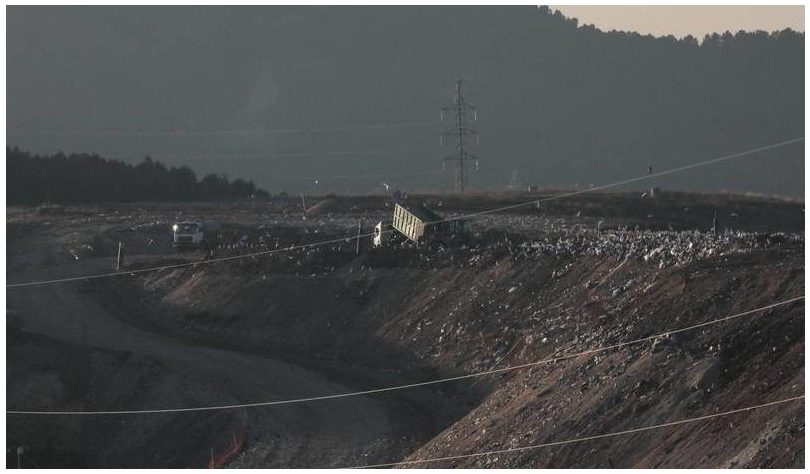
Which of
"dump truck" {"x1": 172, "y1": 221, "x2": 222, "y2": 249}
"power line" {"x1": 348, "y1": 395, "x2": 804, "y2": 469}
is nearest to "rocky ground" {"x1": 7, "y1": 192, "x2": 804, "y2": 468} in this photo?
"power line" {"x1": 348, "y1": 395, "x2": 804, "y2": 469}

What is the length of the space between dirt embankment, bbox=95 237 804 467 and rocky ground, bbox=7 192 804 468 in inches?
2.7

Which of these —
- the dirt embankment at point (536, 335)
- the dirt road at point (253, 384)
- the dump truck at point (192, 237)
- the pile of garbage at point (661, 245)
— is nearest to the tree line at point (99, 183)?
the dump truck at point (192, 237)

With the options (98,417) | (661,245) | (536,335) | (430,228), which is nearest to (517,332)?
(536,335)

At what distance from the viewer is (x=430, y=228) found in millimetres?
60375

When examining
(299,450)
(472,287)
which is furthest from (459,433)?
(472,287)

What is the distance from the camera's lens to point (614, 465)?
111 ft

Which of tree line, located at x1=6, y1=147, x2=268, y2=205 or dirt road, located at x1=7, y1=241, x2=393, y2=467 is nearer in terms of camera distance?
dirt road, located at x1=7, y1=241, x2=393, y2=467

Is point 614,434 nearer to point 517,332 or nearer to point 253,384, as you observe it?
point 517,332

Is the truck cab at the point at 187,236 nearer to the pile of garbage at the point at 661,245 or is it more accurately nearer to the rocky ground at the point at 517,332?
the rocky ground at the point at 517,332

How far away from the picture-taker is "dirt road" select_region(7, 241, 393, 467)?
135ft

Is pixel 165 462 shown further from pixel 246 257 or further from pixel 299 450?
pixel 246 257

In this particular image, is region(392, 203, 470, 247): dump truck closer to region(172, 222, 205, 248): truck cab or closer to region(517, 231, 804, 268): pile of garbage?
region(517, 231, 804, 268): pile of garbage

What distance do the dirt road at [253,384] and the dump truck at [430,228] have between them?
9.68m

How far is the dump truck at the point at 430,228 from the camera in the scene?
2367 inches
